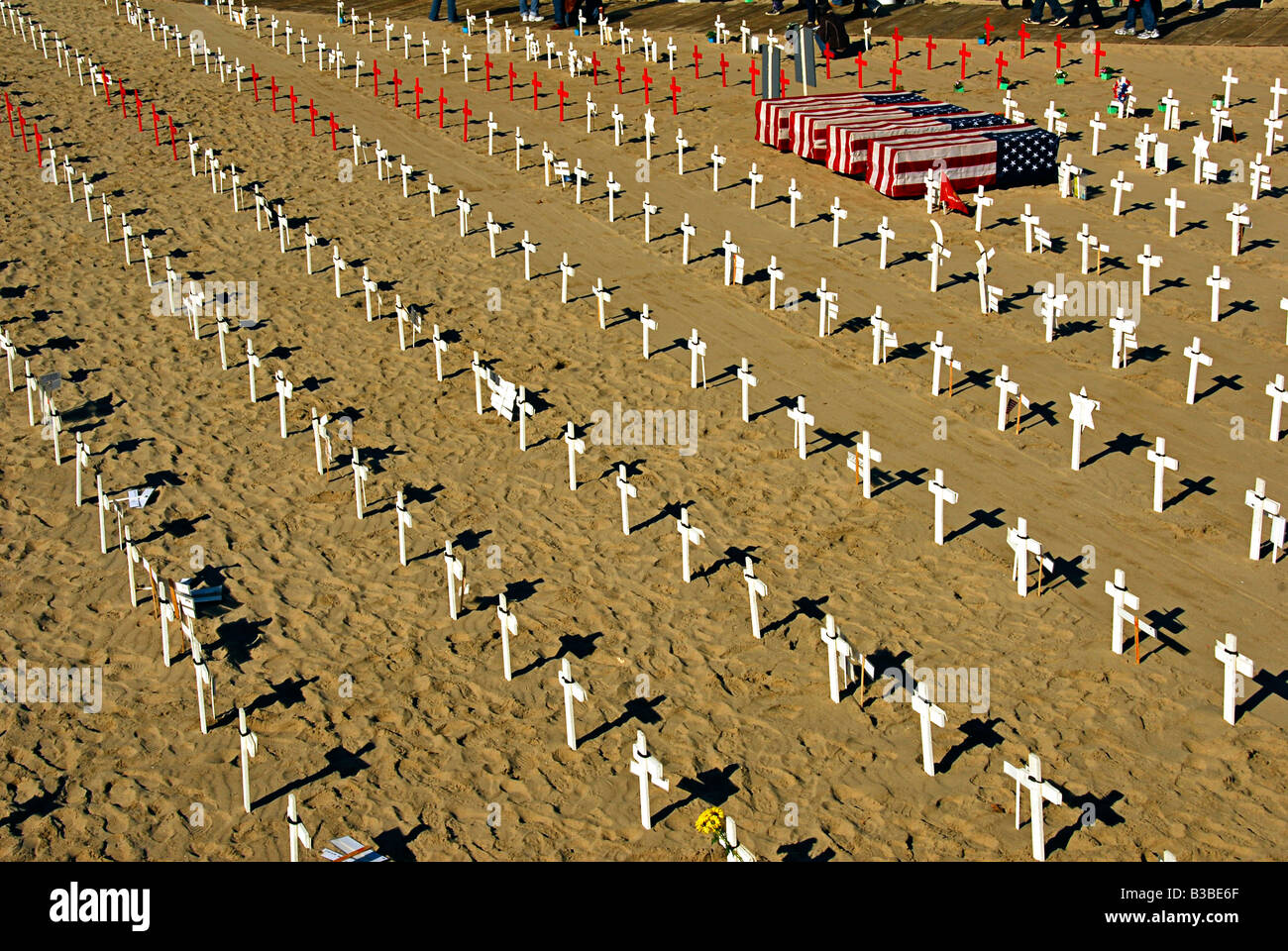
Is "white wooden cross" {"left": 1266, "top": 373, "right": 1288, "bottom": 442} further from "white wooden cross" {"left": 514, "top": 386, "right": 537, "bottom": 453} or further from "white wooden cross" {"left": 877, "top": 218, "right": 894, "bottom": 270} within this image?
"white wooden cross" {"left": 514, "top": 386, "right": 537, "bottom": 453}

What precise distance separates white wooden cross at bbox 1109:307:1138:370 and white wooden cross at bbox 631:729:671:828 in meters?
10.3

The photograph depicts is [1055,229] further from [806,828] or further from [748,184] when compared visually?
[806,828]

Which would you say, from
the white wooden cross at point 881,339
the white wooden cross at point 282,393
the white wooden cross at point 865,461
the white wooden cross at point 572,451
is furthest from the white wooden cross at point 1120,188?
the white wooden cross at point 282,393

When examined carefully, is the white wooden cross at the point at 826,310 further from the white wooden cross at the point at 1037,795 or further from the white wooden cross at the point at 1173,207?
the white wooden cross at the point at 1037,795

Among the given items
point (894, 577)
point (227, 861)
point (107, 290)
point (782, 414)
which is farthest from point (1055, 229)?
point (227, 861)

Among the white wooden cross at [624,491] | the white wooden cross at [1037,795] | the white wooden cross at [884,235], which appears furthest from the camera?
the white wooden cross at [884,235]

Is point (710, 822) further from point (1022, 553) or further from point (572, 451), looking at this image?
point (572, 451)

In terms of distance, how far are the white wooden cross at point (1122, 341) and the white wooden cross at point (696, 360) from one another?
537 centimetres

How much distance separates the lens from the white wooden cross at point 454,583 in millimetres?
14172

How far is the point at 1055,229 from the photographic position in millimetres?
23266

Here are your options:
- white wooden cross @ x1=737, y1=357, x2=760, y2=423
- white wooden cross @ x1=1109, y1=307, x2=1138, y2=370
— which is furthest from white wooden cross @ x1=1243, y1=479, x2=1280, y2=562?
white wooden cross @ x1=737, y1=357, x2=760, y2=423

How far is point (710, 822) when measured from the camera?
11.2 metres
